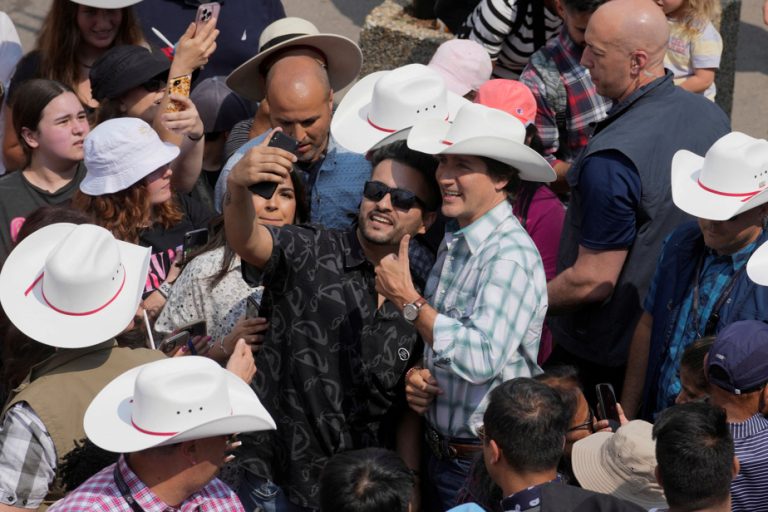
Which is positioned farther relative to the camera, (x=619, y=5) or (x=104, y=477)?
(x=619, y=5)

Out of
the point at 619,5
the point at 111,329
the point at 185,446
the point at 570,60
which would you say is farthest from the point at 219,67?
the point at 185,446

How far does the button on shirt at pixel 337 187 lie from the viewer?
190 inches

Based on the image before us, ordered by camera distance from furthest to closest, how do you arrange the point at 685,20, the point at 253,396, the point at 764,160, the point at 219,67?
the point at 219,67 → the point at 685,20 → the point at 764,160 → the point at 253,396

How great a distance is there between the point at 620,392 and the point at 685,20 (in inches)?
84.5

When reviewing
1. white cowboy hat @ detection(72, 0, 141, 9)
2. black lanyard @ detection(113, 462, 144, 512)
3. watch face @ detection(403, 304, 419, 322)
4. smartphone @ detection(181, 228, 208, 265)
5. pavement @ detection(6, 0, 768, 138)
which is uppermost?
white cowboy hat @ detection(72, 0, 141, 9)

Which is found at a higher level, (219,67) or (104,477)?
(104,477)

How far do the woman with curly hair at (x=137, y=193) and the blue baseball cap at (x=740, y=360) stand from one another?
7.60 feet

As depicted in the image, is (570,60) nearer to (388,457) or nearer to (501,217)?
(501,217)

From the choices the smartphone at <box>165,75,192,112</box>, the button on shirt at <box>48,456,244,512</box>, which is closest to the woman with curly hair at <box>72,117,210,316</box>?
the smartphone at <box>165,75,192,112</box>

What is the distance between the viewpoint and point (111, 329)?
3.57 metres

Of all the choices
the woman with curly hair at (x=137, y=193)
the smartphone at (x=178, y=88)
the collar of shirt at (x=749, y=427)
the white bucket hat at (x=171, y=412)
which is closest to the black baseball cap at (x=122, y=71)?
the smartphone at (x=178, y=88)

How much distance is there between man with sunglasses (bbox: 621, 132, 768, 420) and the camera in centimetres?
390

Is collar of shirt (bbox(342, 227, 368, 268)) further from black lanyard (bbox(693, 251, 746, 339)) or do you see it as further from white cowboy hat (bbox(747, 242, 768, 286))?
white cowboy hat (bbox(747, 242, 768, 286))

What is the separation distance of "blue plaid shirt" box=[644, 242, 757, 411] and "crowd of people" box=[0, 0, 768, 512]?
1 centimetres
